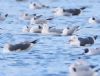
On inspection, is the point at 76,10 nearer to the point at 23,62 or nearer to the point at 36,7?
the point at 36,7

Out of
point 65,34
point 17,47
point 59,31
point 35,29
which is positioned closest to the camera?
point 17,47

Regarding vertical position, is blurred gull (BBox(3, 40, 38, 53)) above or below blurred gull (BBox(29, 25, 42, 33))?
above

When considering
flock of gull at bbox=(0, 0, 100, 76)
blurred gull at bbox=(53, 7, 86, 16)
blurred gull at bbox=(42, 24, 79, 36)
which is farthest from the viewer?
blurred gull at bbox=(53, 7, 86, 16)

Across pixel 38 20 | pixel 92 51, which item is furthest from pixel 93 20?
pixel 92 51

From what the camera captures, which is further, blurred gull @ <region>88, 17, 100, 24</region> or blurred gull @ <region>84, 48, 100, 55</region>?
blurred gull @ <region>88, 17, 100, 24</region>

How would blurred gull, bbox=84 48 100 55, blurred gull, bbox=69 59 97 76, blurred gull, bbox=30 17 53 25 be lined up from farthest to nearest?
blurred gull, bbox=30 17 53 25, blurred gull, bbox=84 48 100 55, blurred gull, bbox=69 59 97 76

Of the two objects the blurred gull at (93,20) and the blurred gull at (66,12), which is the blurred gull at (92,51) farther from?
the blurred gull at (66,12)

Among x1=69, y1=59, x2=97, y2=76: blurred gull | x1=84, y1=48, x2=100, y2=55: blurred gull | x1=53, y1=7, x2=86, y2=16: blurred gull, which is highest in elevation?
x1=69, y1=59, x2=97, y2=76: blurred gull

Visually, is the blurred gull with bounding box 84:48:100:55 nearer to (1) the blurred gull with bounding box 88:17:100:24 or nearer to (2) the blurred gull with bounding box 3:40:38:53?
(2) the blurred gull with bounding box 3:40:38:53

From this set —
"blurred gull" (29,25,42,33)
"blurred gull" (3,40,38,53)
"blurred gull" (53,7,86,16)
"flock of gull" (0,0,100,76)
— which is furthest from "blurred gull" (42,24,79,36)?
"blurred gull" (53,7,86,16)

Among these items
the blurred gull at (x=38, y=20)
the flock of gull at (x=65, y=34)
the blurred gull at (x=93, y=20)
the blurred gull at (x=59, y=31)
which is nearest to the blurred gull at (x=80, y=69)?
the flock of gull at (x=65, y=34)

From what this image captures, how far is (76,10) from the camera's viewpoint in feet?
110

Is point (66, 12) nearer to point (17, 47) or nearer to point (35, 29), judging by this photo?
point (35, 29)

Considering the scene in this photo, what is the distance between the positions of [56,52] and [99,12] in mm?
13175
